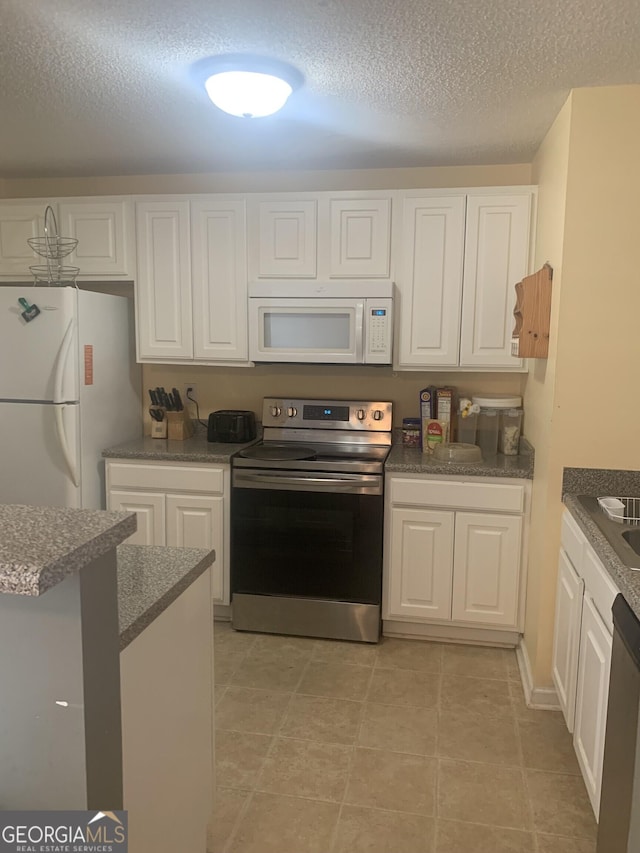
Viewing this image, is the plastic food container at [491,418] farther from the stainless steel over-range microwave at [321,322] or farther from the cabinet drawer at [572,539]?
the cabinet drawer at [572,539]

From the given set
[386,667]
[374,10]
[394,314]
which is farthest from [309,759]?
[374,10]

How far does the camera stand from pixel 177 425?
364 centimetres

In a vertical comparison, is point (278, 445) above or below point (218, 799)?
above

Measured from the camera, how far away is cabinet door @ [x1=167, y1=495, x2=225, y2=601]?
10.6 ft

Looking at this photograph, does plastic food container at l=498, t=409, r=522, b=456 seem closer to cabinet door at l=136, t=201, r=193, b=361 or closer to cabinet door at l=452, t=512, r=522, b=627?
cabinet door at l=452, t=512, r=522, b=627

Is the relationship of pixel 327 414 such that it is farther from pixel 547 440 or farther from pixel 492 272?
pixel 547 440

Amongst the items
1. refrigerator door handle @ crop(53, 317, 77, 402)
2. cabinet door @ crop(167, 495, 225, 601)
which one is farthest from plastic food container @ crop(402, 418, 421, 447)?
refrigerator door handle @ crop(53, 317, 77, 402)

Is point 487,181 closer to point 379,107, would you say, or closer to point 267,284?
point 379,107

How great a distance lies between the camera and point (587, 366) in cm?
241

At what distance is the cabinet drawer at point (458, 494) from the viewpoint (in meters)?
2.94

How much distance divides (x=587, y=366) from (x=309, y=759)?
1757 millimetres

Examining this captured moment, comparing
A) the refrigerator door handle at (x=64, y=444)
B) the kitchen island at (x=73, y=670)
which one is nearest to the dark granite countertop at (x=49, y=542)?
the kitchen island at (x=73, y=670)

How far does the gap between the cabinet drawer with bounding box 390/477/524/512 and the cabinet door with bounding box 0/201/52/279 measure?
2312 mm

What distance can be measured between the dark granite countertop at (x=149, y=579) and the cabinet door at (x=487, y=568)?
1.61 metres
